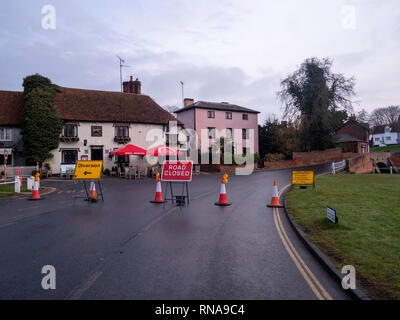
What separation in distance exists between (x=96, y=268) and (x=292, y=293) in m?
3.15

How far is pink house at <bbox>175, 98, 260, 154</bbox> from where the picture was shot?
142ft

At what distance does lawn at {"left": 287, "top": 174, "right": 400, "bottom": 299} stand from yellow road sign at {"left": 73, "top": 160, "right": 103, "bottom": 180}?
7.82 metres

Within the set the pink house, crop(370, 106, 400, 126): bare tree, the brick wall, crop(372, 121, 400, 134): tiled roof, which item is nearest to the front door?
the brick wall

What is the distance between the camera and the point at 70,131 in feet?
103

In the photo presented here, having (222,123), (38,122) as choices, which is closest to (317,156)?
(222,123)

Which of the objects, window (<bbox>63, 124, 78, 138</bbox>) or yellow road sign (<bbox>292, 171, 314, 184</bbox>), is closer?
yellow road sign (<bbox>292, 171, 314, 184</bbox>)

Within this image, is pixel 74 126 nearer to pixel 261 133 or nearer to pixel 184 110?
pixel 184 110

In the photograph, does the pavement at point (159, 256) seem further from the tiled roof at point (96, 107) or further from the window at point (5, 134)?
the tiled roof at point (96, 107)

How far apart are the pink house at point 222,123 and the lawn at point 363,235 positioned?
30.4 meters

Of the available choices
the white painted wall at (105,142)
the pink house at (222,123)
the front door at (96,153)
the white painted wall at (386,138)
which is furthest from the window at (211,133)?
the white painted wall at (386,138)

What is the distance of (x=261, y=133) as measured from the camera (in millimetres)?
48219

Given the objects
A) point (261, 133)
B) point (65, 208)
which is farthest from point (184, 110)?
point (65, 208)

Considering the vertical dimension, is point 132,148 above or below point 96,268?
above

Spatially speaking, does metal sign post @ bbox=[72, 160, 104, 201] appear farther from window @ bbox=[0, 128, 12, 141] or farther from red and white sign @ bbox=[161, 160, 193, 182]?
window @ bbox=[0, 128, 12, 141]
